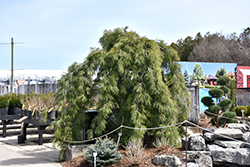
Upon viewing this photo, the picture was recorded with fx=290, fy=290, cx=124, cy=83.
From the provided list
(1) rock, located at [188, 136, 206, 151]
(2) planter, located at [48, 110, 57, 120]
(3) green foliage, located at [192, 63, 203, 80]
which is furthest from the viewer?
(3) green foliage, located at [192, 63, 203, 80]

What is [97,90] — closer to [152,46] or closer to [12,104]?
[152,46]

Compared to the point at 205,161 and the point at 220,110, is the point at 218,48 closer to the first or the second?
the point at 220,110

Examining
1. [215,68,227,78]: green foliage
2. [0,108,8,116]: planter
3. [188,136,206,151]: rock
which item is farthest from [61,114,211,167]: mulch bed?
[215,68,227,78]: green foliage

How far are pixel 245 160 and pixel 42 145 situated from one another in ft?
19.8

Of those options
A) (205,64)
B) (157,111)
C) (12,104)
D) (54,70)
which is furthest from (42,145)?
(54,70)

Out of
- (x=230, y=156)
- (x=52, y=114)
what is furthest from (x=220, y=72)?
(x=230, y=156)

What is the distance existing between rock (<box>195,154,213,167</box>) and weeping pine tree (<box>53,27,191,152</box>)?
3.52 feet

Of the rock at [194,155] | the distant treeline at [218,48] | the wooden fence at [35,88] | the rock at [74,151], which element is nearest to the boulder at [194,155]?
the rock at [194,155]

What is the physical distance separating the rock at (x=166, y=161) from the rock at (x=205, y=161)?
0.42 meters

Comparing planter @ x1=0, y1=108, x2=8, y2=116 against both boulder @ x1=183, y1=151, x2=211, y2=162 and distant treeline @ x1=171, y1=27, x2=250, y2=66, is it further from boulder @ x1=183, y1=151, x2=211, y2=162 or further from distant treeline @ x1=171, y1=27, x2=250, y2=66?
distant treeline @ x1=171, y1=27, x2=250, y2=66

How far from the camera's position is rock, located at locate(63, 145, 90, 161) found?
6.45 meters

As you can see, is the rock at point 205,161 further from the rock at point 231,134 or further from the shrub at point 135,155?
the shrub at point 135,155

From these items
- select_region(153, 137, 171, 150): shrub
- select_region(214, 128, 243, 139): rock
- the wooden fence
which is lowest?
select_region(153, 137, 171, 150): shrub

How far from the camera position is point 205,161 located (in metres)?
5.71
